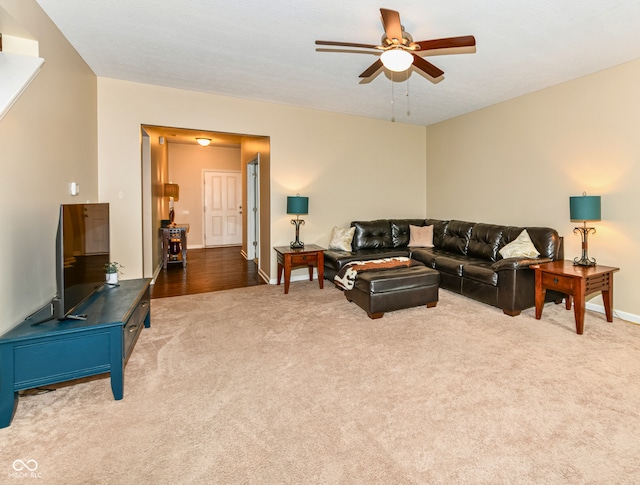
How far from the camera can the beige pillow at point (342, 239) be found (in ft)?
17.0

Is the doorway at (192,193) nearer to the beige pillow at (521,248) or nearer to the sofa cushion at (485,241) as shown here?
the sofa cushion at (485,241)

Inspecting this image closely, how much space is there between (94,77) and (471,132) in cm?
550

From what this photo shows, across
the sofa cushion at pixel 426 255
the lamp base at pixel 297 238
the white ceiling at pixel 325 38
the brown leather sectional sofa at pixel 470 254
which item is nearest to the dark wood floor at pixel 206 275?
the lamp base at pixel 297 238

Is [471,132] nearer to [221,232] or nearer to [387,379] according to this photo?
[387,379]

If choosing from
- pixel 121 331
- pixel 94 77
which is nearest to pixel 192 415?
pixel 121 331

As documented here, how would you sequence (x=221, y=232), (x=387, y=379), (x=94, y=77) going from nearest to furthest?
(x=387, y=379) → (x=94, y=77) → (x=221, y=232)

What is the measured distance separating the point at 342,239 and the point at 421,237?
147cm

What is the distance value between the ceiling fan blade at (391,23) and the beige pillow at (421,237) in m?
3.69

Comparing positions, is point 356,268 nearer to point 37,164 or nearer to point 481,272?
point 481,272

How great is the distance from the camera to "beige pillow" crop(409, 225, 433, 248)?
18.4ft

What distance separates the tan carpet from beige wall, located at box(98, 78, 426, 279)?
2148 millimetres

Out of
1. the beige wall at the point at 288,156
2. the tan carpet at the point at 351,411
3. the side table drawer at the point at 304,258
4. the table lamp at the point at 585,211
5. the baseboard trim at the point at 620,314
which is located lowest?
the tan carpet at the point at 351,411

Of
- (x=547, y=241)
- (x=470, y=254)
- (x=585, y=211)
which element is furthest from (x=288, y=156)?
(x=585, y=211)

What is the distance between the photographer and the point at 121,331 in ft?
6.91
